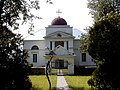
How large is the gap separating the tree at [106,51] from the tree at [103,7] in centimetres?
2318

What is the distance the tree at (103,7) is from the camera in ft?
146

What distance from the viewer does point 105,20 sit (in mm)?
21297

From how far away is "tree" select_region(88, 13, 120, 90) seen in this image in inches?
805

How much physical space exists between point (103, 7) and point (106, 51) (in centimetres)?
2485

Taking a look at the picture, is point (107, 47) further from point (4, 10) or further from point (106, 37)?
point (4, 10)

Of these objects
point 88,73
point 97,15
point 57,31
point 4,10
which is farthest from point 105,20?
point 57,31

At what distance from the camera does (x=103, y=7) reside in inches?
1748

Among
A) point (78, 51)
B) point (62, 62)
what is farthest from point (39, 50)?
point (78, 51)

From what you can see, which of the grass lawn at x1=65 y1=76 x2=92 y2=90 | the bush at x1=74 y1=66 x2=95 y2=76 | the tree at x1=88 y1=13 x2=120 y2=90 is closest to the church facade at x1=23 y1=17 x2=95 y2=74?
the bush at x1=74 y1=66 x2=95 y2=76

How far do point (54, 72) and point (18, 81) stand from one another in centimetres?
3774

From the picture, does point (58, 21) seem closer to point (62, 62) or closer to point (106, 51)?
point (62, 62)

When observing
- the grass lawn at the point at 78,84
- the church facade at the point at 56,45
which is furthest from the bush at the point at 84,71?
the grass lawn at the point at 78,84

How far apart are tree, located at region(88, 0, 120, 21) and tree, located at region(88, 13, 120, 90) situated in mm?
23177

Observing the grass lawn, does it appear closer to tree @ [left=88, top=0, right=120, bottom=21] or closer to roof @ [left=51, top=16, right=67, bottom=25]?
tree @ [left=88, top=0, right=120, bottom=21]
